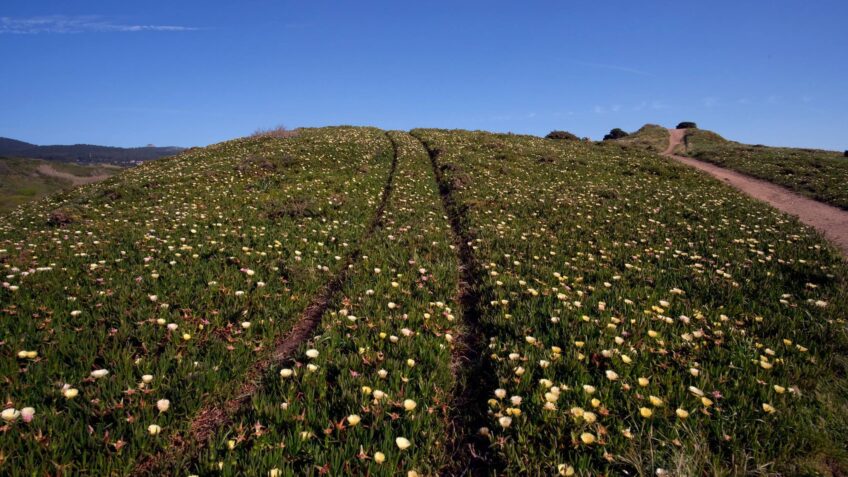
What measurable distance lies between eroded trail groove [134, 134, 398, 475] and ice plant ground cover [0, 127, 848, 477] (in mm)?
90

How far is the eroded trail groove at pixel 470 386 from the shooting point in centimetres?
293

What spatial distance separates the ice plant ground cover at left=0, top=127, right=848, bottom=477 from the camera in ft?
9.27

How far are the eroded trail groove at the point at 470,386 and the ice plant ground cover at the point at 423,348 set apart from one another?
0.04m

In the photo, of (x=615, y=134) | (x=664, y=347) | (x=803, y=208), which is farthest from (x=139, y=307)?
(x=615, y=134)

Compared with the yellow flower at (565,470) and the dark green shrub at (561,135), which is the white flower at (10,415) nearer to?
the yellow flower at (565,470)

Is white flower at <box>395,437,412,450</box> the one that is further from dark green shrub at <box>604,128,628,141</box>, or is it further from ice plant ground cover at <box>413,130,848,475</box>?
dark green shrub at <box>604,128,628,141</box>

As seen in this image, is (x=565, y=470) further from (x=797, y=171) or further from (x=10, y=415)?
(x=797, y=171)

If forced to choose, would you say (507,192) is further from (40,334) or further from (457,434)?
(40,334)

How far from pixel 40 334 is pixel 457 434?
14.4 feet

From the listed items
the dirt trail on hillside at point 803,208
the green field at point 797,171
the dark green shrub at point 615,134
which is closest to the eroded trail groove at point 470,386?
the dirt trail on hillside at point 803,208

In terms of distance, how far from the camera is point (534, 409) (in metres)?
3.24

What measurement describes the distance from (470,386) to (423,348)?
648mm

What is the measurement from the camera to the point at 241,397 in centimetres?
356

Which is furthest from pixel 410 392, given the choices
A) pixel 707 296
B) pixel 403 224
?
pixel 403 224
